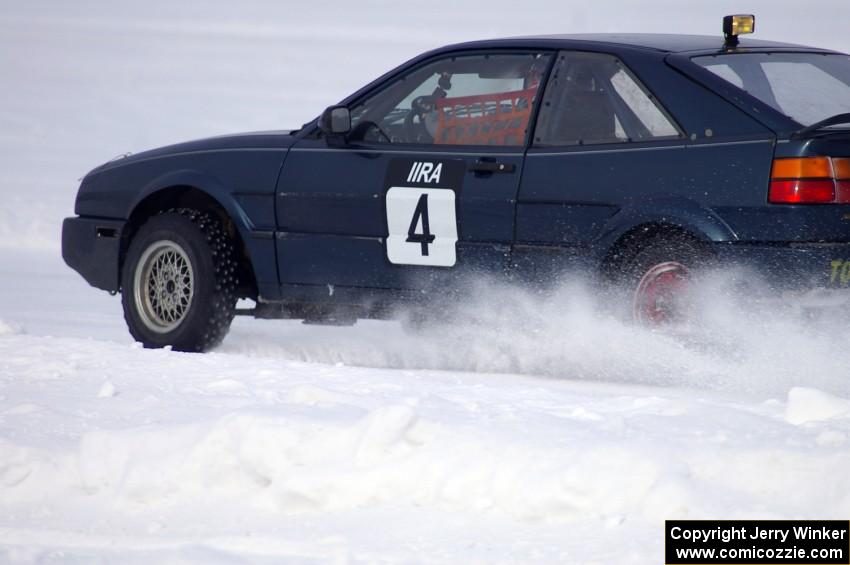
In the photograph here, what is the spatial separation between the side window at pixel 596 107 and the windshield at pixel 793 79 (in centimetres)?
31

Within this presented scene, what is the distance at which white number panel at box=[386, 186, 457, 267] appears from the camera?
638 cm

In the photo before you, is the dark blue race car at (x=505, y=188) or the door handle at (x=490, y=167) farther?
the door handle at (x=490, y=167)

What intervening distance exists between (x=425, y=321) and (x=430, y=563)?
278cm

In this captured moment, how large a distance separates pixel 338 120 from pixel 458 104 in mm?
566

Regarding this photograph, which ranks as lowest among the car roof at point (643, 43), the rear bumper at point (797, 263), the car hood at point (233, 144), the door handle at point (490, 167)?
the rear bumper at point (797, 263)

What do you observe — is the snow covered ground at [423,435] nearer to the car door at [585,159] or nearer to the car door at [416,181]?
the car door at [585,159]

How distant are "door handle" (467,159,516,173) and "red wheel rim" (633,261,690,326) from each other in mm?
764

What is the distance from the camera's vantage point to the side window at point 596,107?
6047 mm

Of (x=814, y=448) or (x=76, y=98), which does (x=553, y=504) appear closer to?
(x=814, y=448)

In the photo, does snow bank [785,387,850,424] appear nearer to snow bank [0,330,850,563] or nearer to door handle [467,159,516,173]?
snow bank [0,330,850,563]

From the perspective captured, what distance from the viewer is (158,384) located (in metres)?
5.90

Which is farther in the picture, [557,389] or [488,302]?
[488,302]

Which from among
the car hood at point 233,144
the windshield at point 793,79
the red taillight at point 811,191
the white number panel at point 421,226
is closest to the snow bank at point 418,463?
the red taillight at point 811,191

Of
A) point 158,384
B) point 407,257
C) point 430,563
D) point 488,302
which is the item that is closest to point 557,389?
point 488,302
